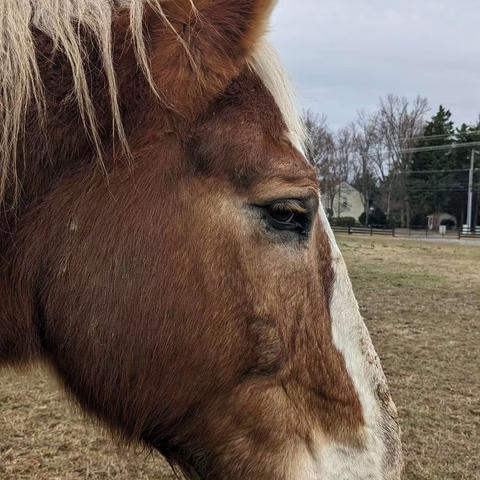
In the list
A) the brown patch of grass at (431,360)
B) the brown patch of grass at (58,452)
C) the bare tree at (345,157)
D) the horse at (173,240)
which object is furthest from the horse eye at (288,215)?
the bare tree at (345,157)

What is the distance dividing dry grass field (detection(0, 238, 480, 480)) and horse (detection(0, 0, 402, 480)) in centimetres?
34

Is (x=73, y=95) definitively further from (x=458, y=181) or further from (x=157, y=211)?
(x=458, y=181)

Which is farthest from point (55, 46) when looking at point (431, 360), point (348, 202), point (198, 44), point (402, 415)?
point (348, 202)

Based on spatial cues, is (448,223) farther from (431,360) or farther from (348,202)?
(431,360)

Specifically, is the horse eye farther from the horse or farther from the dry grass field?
the dry grass field

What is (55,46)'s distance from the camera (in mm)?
1306

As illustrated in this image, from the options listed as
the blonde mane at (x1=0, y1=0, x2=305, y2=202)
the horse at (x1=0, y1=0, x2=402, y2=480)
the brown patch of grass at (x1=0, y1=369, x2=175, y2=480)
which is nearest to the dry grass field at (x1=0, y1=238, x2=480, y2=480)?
the brown patch of grass at (x1=0, y1=369, x2=175, y2=480)

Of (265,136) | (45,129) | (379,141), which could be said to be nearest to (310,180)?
(265,136)

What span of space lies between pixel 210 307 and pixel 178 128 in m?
0.49

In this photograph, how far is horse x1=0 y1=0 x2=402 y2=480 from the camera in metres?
1.31

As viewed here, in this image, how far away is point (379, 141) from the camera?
56.3 m

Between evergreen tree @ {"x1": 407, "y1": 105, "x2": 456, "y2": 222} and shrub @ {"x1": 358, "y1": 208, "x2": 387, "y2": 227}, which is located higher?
evergreen tree @ {"x1": 407, "y1": 105, "x2": 456, "y2": 222}

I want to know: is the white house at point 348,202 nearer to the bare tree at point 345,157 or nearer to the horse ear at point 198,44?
the bare tree at point 345,157

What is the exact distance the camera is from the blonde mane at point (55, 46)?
1.24 meters
